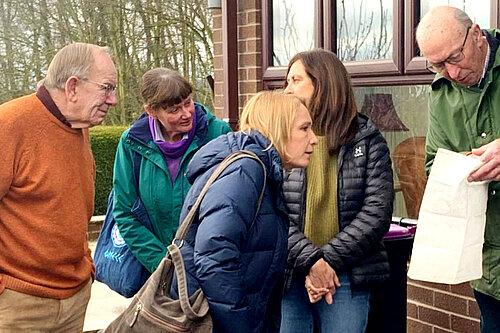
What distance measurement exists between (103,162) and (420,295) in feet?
31.2

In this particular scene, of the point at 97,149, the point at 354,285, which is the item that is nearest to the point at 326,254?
the point at 354,285

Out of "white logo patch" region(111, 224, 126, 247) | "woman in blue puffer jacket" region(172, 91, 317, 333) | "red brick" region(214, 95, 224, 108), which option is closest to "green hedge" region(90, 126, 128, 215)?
"red brick" region(214, 95, 224, 108)

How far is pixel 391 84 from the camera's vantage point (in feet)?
18.4

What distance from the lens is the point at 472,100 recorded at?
12.3ft

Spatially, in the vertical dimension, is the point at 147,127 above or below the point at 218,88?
below

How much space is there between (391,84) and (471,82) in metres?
1.93

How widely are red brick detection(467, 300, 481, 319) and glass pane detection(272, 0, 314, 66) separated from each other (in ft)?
7.20

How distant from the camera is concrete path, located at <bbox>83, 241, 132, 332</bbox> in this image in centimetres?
745

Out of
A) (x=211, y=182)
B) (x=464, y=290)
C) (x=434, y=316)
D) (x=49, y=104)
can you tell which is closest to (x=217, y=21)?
(x=434, y=316)

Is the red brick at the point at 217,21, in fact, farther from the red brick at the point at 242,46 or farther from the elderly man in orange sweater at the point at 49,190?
the elderly man in orange sweater at the point at 49,190

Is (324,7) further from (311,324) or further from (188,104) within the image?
(311,324)

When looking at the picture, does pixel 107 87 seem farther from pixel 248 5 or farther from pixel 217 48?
pixel 217 48

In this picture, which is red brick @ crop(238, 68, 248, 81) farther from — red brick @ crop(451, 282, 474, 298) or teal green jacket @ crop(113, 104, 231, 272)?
red brick @ crop(451, 282, 474, 298)

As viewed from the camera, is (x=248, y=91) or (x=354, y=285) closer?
(x=354, y=285)
